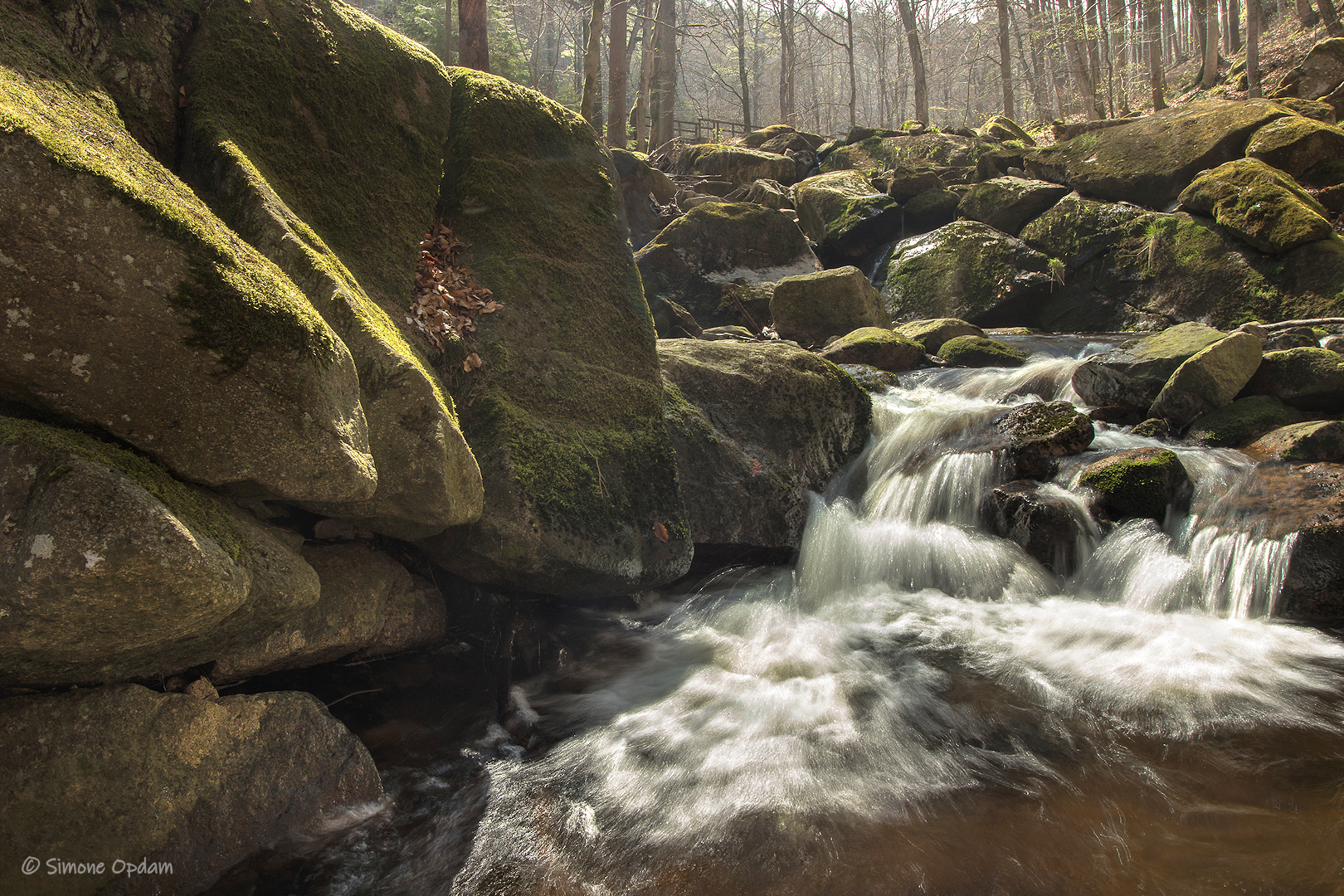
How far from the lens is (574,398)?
15.9 feet

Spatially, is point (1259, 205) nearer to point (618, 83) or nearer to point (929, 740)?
point (929, 740)

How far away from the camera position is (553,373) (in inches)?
190

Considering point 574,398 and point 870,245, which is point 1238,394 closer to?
point 574,398

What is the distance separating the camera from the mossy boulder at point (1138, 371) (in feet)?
26.1

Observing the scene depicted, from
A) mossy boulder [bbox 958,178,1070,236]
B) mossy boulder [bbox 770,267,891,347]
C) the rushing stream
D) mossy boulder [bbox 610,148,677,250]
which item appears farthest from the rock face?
mossy boulder [bbox 958,178,1070,236]

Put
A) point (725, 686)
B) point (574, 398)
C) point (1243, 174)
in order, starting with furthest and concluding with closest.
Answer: point (1243, 174)
point (574, 398)
point (725, 686)

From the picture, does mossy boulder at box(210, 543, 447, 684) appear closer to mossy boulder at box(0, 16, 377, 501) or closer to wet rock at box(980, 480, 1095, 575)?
mossy boulder at box(0, 16, 377, 501)

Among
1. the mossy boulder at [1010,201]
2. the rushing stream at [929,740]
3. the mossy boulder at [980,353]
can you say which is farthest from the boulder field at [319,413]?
the mossy boulder at [1010,201]

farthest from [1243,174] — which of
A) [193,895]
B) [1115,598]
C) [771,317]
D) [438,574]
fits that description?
[193,895]

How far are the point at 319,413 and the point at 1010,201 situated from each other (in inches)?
607

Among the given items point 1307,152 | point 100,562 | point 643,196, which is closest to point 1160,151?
point 1307,152

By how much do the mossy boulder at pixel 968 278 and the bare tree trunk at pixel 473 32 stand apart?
8369mm

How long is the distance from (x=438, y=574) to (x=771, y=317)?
29.3 ft

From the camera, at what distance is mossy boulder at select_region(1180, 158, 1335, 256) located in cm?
1034
